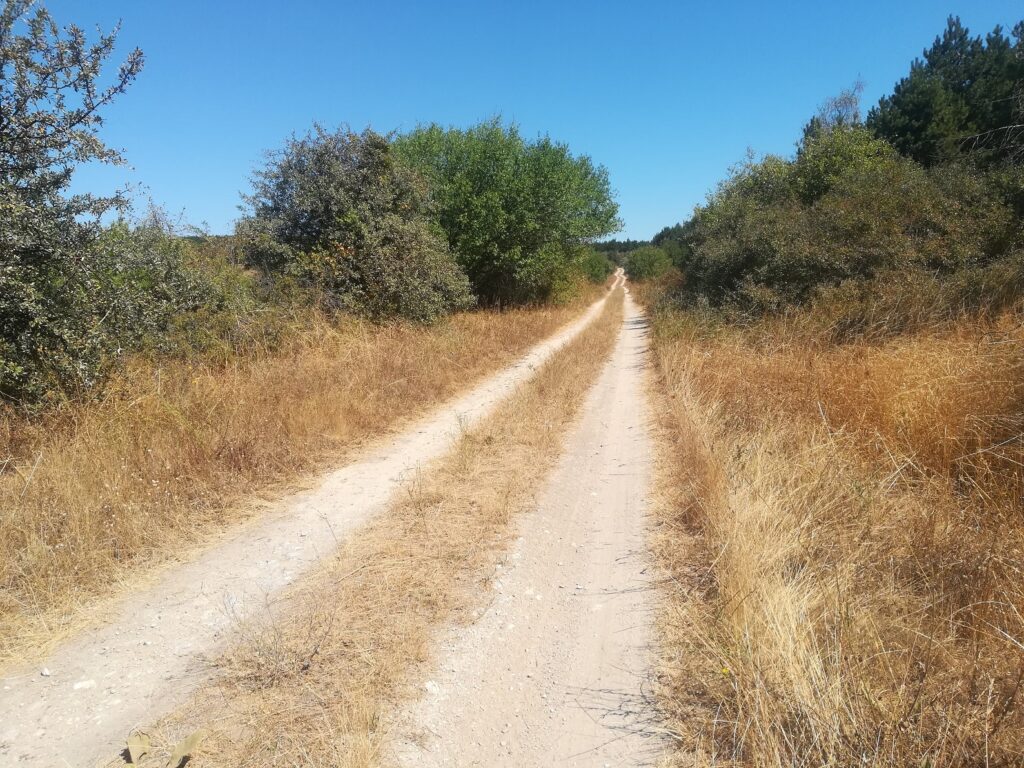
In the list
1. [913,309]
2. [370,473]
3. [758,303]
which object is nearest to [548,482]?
[370,473]

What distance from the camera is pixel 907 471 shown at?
454 cm

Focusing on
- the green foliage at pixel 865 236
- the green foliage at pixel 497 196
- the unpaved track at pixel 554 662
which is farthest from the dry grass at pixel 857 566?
the green foliage at pixel 497 196

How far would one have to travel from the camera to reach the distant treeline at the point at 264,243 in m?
5.22

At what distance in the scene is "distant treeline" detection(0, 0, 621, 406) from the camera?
522cm

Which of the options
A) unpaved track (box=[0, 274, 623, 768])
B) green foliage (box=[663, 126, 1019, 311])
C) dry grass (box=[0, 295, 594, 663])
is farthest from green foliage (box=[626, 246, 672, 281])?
unpaved track (box=[0, 274, 623, 768])

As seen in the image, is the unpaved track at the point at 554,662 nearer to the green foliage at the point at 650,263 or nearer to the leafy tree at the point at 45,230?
the leafy tree at the point at 45,230

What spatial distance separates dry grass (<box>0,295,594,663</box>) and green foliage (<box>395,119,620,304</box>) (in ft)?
36.7

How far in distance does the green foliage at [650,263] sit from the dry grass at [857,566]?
46.4 meters

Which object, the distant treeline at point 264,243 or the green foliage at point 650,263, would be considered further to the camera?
the green foliage at point 650,263

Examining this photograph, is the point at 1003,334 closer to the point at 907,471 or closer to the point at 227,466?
Answer: the point at 907,471

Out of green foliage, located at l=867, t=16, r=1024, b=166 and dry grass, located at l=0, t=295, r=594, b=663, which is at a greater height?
green foliage, located at l=867, t=16, r=1024, b=166

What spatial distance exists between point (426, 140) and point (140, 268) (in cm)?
1517

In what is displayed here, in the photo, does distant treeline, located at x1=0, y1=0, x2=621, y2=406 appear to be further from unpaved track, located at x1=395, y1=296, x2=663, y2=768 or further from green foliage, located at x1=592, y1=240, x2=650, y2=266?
green foliage, located at x1=592, y1=240, x2=650, y2=266

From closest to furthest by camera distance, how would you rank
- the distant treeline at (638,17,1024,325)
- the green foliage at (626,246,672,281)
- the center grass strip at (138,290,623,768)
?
1. the center grass strip at (138,290,623,768)
2. the distant treeline at (638,17,1024,325)
3. the green foliage at (626,246,672,281)
